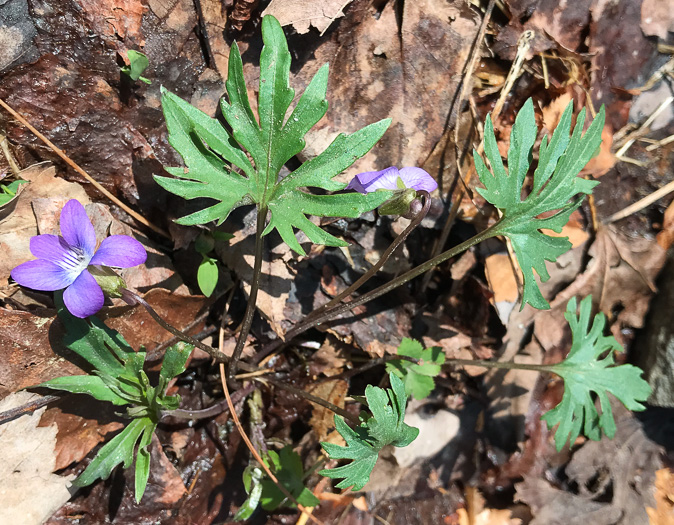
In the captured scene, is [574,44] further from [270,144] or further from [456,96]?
[270,144]

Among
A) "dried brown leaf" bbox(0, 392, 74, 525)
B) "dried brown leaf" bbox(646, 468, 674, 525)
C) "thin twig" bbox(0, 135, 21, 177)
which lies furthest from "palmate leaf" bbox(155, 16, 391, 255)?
"dried brown leaf" bbox(646, 468, 674, 525)

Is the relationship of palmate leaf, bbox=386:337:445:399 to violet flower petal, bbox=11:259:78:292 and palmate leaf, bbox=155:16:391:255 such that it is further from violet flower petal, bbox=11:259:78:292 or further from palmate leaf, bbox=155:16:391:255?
violet flower petal, bbox=11:259:78:292

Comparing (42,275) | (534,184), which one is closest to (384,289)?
Result: (534,184)

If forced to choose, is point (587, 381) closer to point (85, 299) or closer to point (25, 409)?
point (85, 299)

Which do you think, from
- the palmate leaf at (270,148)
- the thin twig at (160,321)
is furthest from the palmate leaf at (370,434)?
the thin twig at (160,321)

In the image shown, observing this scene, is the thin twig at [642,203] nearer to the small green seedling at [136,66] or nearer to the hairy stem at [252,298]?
the hairy stem at [252,298]

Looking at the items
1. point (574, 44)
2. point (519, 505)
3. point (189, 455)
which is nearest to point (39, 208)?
point (189, 455)
